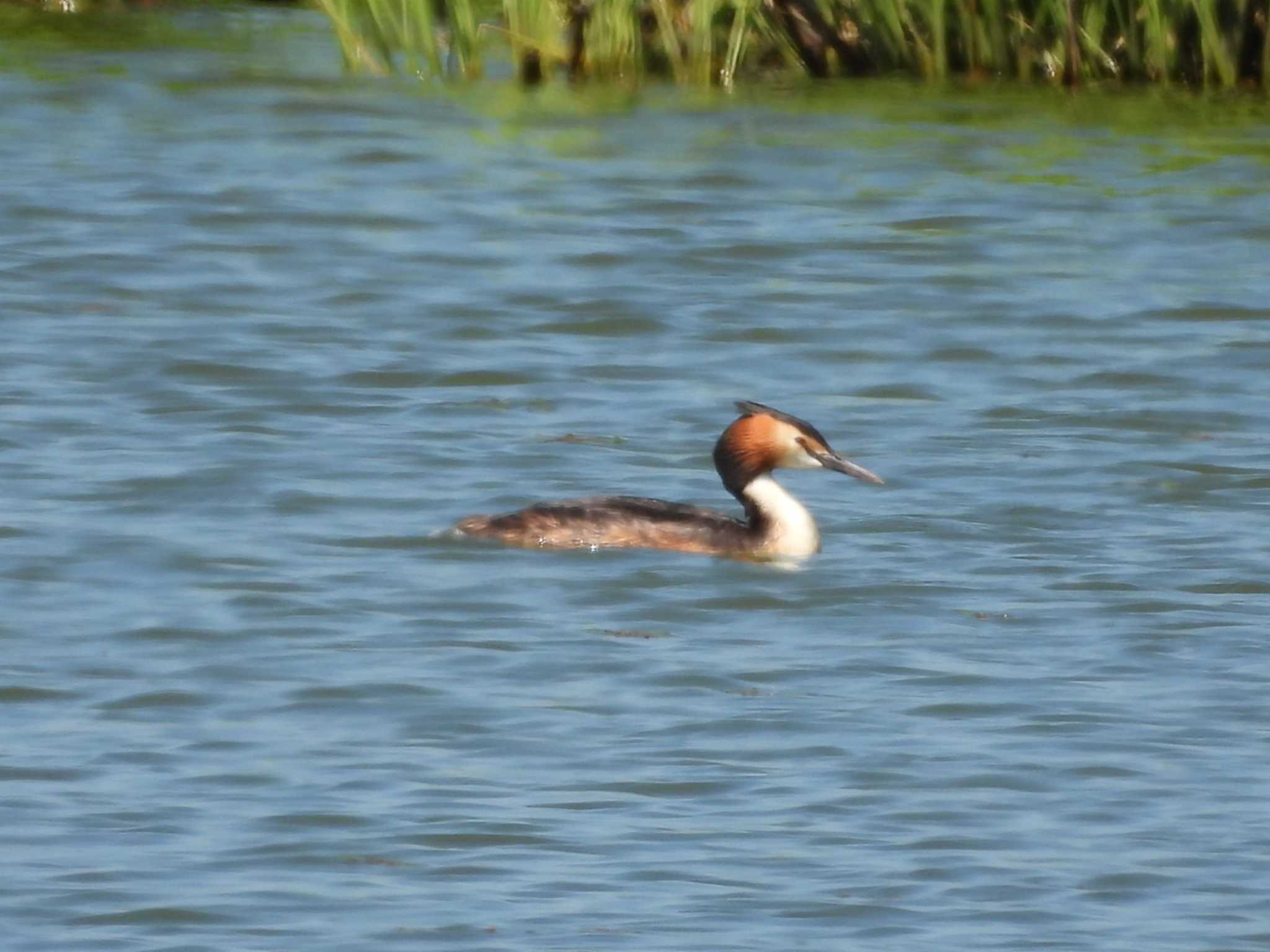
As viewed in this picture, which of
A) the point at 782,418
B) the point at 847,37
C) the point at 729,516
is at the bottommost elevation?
the point at 729,516

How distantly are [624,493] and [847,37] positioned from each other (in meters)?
Result: 7.83

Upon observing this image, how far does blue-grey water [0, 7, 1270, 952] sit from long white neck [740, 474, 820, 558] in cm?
12

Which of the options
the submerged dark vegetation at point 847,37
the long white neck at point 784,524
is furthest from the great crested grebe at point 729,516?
the submerged dark vegetation at point 847,37

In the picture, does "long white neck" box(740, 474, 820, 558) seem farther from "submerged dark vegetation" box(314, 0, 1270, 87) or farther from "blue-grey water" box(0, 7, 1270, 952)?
"submerged dark vegetation" box(314, 0, 1270, 87)

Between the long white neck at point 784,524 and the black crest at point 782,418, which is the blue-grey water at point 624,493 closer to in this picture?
the long white neck at point 784,524

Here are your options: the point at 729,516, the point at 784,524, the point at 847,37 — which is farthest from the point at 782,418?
the point at 847,37

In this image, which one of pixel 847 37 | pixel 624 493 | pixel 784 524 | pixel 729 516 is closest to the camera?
pixel 784 524

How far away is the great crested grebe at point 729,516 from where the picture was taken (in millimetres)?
9305

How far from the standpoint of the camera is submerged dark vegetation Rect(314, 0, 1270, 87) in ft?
54.1

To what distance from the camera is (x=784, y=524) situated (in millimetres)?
9516

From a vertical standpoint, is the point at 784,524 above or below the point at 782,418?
below

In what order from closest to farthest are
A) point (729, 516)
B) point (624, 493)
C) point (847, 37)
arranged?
1. point (729, 516)
2. point (624, 493)
3. point (847, 37)

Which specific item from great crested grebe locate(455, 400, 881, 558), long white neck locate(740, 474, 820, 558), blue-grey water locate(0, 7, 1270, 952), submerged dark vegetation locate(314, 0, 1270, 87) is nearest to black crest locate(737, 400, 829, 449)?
great crested grebe locate(455, 400, 881, 558)

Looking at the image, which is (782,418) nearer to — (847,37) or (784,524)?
(784,524)
